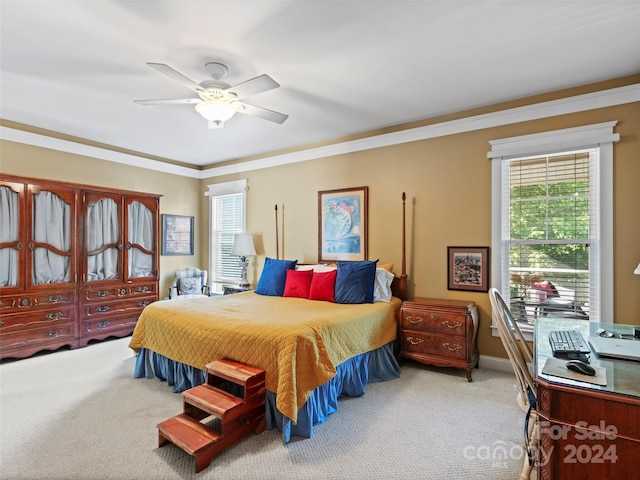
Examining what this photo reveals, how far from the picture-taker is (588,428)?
1154 millimetres

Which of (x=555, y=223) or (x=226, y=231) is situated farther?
(x=226, y=231)

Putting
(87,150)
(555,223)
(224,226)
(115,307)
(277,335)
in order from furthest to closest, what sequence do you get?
(224,226), (87,150), (115,307), (555,223), (277,335)

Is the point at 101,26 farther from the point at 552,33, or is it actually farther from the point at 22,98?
the point at 552,33

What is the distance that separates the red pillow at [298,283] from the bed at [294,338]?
1cm

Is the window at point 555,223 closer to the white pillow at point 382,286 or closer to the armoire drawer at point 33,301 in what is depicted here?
the white pillow at point 382,286

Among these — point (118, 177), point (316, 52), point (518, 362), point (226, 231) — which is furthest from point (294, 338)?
point (118, 177)

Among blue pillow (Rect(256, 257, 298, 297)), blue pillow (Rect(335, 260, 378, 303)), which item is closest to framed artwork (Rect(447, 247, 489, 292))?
blue pillow (Rect(335, 260, 378, 303))

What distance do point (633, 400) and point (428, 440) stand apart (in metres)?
1.36

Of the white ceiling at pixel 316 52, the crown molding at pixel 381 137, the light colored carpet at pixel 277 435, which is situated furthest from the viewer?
the crown molding at pixel 381 137

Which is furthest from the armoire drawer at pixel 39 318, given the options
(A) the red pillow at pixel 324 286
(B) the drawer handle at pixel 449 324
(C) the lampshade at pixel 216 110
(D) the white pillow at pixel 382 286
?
(B) the drawer handle at pixel 449 324

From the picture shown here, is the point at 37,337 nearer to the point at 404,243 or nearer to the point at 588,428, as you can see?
the point at 404,243

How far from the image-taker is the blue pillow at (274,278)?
3994 mm

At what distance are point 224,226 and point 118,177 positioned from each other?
1.73m

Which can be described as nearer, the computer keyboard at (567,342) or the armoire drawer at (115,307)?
the computer keyboard at (567,342)
